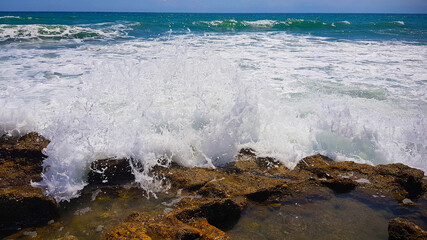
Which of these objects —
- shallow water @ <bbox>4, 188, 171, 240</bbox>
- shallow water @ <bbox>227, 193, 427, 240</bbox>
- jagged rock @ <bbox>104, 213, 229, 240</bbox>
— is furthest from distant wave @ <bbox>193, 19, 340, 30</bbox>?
jagged rock @ <bbox>104, 213, 229, 240</bbox>

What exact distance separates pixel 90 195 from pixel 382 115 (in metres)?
5.31

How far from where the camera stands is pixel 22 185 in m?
3.11

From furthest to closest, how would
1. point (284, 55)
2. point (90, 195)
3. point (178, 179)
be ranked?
1. point (284, 55)
2. point (178, 179)
3. point (90, 195)

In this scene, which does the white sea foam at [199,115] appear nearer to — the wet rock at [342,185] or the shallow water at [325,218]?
the wet rock at [342,185]

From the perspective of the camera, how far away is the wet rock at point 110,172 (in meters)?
3.26

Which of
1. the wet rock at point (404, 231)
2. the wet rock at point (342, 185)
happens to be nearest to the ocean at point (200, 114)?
the wet rock at point (342, 185)

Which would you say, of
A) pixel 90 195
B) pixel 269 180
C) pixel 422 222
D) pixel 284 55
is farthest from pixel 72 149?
pixel 284 55

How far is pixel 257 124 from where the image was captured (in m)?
4.52

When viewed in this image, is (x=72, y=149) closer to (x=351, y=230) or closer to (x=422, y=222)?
(x=351, y=230)

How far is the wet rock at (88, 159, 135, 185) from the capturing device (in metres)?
3.26

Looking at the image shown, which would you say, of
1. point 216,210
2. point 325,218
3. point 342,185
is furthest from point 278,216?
point 342,185

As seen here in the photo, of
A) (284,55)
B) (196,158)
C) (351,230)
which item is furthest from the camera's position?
(284,55)

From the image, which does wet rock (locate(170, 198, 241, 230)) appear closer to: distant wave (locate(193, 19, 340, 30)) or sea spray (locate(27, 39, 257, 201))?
sea spray (locate(27, 39, 257, 201))

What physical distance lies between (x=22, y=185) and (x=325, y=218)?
3.28 metres
